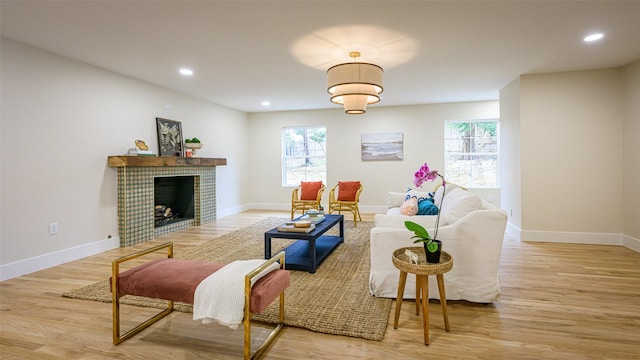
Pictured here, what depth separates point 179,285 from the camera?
1838 mm

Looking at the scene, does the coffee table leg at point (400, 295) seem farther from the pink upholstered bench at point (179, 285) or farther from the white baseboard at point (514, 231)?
the white baseboard at point (514, 231)

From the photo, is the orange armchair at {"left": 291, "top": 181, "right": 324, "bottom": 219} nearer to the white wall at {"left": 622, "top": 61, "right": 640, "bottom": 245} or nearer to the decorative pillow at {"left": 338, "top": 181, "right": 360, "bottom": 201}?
the decorative pillow at {"left": 338, "top": 181, "right": 360, "bottom": 201}

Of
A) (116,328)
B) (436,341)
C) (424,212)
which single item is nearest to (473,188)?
(424,212)

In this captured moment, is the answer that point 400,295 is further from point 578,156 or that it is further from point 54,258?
point 578,156

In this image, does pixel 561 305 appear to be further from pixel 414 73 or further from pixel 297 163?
pixel 297 163

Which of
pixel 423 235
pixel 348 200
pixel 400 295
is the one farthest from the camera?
pixel 348 200

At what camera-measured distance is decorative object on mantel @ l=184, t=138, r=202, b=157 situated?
5402mm

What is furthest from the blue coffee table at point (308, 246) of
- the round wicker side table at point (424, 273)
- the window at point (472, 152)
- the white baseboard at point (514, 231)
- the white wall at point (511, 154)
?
the window at point (472, 152)

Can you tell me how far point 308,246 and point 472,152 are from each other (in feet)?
14.9

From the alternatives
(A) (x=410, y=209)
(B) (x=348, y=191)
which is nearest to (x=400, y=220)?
(A) (x=410, y=209)

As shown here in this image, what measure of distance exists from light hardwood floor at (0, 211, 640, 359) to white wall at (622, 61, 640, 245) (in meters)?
1.43

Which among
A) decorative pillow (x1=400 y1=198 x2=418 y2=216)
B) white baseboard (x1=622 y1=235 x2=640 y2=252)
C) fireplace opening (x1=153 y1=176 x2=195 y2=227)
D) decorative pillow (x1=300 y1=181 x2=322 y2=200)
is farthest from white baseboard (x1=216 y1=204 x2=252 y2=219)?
white baseboard (x1=622 y1=235 x2=640 y2=252)

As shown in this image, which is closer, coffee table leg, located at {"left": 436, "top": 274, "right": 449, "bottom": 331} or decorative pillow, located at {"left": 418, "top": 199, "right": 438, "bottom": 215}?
coffee table leg, located at {"left": 436, "top": 274, "right": 449, "bottom": 331}

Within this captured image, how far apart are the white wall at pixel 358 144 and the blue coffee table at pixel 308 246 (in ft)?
9.35
